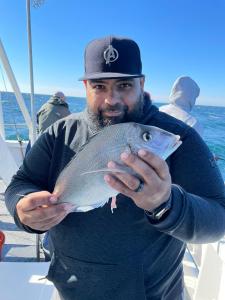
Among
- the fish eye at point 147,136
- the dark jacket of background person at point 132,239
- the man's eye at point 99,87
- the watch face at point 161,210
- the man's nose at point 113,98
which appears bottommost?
the dark jacket of background person at point 132,239

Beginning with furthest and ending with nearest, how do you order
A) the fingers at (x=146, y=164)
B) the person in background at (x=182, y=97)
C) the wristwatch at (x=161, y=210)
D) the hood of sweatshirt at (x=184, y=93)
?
the hood of sweatshirt at (x=184, y=93), the person in background at (x=182, y=97), the wristwatch at (x=161, y=210), the fingers at (x=146, y=164)

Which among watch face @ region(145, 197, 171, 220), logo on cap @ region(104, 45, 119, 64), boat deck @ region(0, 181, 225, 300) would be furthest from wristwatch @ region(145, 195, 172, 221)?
boat deck @ region(0, 181, 225, 300)

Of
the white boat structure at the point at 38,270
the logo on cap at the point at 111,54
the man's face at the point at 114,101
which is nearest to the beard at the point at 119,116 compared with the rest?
the man's face at the point at 114,101

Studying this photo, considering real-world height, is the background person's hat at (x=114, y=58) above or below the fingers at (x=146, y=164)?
above

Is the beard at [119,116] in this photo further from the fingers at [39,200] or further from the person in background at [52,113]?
the person in background at [52,113]

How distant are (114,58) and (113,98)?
19 cm


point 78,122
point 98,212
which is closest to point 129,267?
point 98,212

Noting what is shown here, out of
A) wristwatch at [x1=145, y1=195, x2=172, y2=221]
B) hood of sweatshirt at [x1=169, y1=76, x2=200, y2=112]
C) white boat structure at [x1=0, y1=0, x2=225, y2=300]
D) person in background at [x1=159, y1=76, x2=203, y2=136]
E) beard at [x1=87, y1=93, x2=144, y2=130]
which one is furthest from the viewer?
hood of sweatshirt at [x1=169, y1=76, x2=200, y2=112]

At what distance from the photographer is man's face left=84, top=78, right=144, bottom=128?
1393mm

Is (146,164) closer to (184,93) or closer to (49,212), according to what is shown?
(49,212)

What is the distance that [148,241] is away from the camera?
4.33ft

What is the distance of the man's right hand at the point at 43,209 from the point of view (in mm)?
1144

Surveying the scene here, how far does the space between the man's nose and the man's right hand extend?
51cm

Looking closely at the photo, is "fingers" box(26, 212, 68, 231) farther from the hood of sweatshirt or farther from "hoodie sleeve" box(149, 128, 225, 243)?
the hood of sweatshirt
